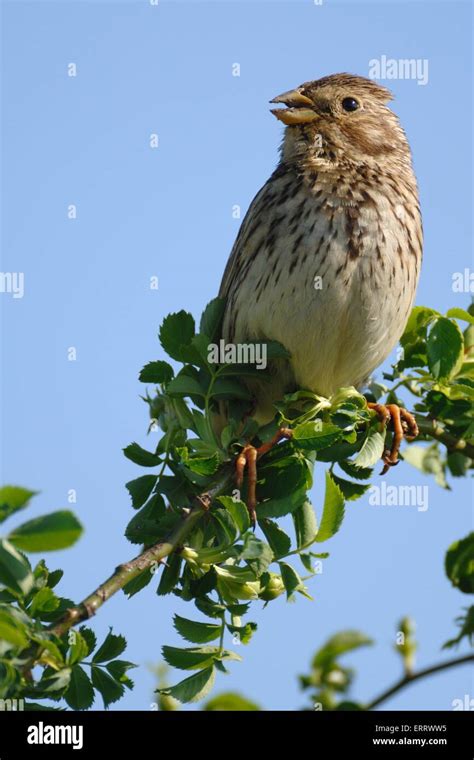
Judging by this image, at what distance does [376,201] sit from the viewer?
5.44 metres

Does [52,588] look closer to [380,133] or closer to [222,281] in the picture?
[222,281]

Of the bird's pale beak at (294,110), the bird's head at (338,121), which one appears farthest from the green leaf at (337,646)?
the bird's pale beak at (294,110)

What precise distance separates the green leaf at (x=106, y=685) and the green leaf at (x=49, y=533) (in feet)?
3.24

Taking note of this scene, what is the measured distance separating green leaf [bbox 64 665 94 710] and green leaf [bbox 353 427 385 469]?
1.26 m

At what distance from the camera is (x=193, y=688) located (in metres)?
3.52

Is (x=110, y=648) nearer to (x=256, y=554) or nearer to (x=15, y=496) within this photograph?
(x=256, y=554)

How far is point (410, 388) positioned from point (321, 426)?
2.88 feet

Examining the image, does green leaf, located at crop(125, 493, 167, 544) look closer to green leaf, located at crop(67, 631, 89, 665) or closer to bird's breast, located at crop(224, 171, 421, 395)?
green leaf, located at crop(67, 631, 89, 665)

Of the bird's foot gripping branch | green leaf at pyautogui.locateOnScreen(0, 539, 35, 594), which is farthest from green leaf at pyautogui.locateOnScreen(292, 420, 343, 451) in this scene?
green leaf at pyautogui.locateOnScreen(0, 539, 35, 594)

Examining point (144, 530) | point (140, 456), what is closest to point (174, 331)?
point (140, 456)

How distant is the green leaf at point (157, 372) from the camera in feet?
13.3

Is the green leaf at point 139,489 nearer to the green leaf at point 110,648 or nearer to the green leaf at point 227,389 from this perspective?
the green leaf at point 227,389

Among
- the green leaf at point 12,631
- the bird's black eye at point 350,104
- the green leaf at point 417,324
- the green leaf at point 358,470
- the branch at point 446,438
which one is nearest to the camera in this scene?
the green leaf at point 12,631

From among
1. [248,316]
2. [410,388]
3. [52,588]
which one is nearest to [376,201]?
[248,316]
